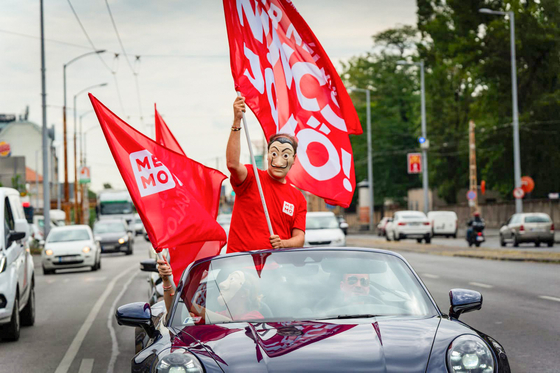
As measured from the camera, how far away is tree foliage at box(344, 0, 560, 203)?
49.1 metres

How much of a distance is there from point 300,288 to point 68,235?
2512cm

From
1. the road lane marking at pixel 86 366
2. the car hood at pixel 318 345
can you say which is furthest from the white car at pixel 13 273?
the car hood at pixel 318 345

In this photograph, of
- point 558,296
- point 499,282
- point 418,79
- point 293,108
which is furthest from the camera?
point 418,79

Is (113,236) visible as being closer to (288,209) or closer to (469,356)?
(288,209)

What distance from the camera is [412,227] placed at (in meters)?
45.2

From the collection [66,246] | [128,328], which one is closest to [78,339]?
[128,328]

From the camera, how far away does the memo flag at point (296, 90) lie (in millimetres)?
8102

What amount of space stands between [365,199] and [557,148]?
2689cm

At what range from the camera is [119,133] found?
7000mm

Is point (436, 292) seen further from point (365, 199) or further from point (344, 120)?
point (365, 199)

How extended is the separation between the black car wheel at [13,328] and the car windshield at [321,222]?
15665 millimetres

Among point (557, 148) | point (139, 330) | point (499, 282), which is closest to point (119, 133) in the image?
point (139, 330)

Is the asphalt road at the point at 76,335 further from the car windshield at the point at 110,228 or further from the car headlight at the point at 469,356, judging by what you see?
the car windshield at the point at 110,228

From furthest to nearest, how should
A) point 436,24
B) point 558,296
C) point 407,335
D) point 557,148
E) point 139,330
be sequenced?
point 436,24 → point 557,148 → point 558,296 → point 139,330 → point 407,335
